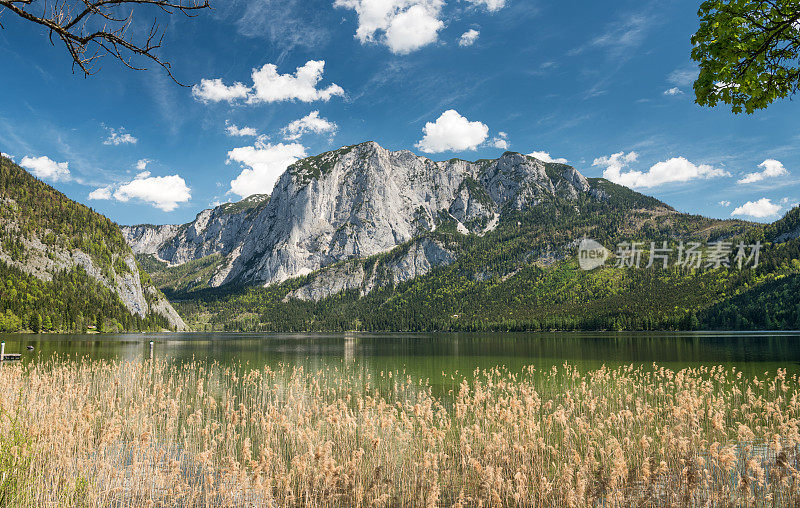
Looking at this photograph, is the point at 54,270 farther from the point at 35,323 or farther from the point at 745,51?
the point at 745,51

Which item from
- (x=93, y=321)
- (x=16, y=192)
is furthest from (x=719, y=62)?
(x=16, y=192)

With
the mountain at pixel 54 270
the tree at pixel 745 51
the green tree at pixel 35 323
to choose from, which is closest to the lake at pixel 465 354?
the tree at pixel 745 51

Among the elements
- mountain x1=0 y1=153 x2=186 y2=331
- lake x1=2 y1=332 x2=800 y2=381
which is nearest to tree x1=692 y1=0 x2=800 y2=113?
lake x1=2 y1=332 x2=800 y2=381

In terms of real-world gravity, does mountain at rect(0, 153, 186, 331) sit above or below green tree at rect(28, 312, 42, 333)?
above

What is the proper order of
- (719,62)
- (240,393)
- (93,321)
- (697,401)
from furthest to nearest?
1. (93,321)
2. (240,393)
3. (697,401)
4. (719,62)

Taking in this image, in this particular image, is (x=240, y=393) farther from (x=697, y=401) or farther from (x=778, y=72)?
(x=778, y=72)

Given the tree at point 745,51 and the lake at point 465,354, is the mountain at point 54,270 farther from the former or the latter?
the tree at point 745,51

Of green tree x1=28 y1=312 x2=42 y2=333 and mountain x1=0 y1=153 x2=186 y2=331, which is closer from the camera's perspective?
green tree x1=28 y1=312 x2=42 y2=333

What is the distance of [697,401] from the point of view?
14930 mm

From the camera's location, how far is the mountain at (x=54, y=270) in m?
143

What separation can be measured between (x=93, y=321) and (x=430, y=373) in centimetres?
16166

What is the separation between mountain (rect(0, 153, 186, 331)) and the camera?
142750mm

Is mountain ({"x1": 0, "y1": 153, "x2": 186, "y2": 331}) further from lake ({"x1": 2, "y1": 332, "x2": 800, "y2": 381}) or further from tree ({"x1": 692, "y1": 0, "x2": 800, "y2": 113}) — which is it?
tree ({"x1": 692, "y1": 0, "x2": 800, "y2": 113})

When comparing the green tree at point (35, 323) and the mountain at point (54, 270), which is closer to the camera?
the green tree at point (35, 323)
